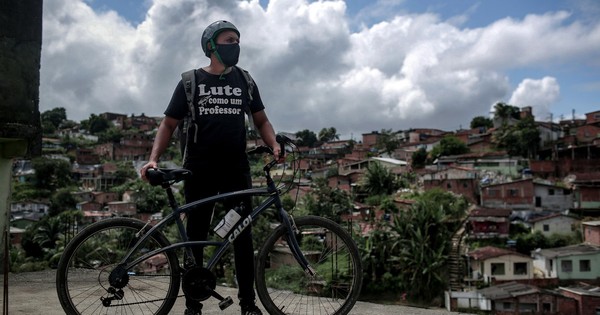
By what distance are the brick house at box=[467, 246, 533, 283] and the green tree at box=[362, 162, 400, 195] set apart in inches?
557

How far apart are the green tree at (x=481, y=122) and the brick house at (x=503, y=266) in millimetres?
36444

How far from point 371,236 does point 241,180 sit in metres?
17.1

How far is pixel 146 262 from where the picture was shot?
8.05 feet

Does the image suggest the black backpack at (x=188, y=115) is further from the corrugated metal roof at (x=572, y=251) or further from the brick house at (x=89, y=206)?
the brick house at (x=89, y=206)

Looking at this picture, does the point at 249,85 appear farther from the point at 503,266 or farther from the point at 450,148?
the point at 450,148

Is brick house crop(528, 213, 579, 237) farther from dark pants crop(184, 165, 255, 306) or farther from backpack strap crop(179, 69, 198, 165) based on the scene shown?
backpack strap crop(179, 69, 198, 165)

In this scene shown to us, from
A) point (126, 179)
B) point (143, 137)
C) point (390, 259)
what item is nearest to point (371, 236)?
point (390, 259)

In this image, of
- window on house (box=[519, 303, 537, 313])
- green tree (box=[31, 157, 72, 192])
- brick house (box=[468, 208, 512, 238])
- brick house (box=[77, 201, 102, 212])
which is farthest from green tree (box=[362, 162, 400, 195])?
green tree (box=[31, 157, 72, 192])

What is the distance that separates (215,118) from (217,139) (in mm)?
99

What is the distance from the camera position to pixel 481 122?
57312 millimetres

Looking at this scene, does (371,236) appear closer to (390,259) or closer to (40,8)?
(390,259)

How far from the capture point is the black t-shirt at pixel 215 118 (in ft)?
7.64

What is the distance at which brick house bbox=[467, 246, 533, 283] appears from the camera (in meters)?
21.3

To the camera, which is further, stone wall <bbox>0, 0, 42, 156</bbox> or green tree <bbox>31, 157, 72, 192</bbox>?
green tree <bbox>31, 157, 72, 192</bbox>
